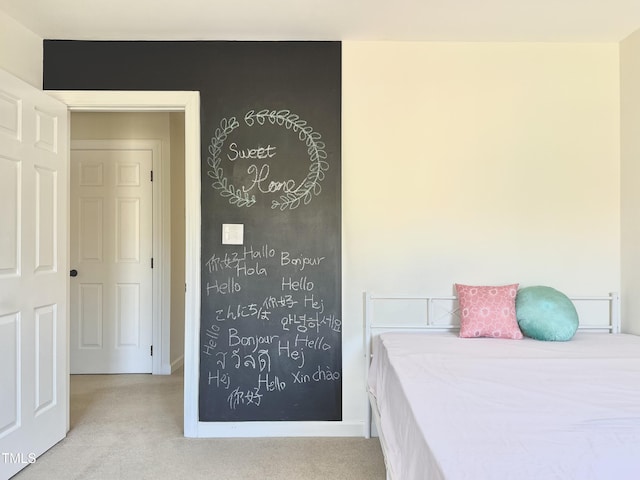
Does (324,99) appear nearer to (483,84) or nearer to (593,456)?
(483,84)

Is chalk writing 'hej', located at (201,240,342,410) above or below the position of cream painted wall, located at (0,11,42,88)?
below

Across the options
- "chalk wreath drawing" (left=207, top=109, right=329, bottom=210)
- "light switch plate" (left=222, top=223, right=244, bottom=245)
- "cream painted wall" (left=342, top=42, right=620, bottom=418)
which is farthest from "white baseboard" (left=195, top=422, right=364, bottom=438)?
"chalk wreath drawing" (left=207, top=109, right=329, bottom=210)

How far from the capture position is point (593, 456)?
974 mm

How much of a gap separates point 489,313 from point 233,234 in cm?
153

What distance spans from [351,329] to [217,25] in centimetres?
191

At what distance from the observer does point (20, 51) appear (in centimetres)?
221

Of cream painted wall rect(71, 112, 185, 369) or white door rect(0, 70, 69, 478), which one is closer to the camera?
white door rect(0, 70, 69, 478)

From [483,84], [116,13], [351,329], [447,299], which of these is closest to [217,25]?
[116,13]

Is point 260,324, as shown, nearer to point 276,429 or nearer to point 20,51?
point 276,429

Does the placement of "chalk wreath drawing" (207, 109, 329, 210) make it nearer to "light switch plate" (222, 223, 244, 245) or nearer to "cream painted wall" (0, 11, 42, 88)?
"light switch plate" (222, 223, 244, 245)

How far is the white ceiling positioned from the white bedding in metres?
1.73

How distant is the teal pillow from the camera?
84.7 inches

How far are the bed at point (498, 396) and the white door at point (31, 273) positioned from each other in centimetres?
178

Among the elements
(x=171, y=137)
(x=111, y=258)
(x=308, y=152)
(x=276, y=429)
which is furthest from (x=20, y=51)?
(x=276, y=429)
